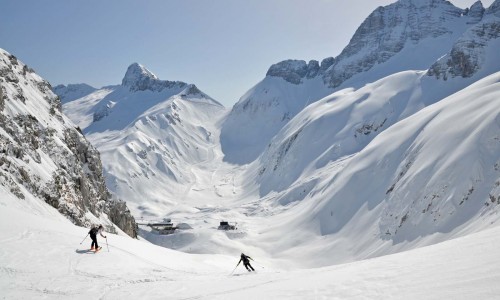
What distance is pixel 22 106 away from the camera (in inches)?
2078

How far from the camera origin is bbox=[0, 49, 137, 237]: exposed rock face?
42.8 metres

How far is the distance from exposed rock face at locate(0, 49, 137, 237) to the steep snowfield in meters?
16.4

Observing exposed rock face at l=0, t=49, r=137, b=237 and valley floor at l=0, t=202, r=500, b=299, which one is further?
exposed rock face at l=0, t=49, r=137, b=237

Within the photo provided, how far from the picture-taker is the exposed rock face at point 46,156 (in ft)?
141

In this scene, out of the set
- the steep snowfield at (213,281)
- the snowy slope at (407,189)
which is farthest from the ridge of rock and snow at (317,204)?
the snowy slope at (407,189)

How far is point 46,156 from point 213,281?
38.5 meters

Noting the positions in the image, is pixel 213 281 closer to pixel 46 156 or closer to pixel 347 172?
pixel 46 156

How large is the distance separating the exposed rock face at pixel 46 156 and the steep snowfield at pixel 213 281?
1641 cm

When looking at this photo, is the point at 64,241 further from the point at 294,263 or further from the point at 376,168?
the point at 376,168

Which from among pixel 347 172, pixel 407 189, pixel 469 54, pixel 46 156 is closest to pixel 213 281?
pixel 46 156

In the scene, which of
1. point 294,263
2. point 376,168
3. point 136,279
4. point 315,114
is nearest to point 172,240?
point 294,263

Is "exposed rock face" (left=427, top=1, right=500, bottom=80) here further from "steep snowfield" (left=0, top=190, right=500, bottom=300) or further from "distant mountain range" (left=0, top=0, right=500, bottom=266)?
"steep snowfield" (left=0, top=190, right=500, bottom=300)

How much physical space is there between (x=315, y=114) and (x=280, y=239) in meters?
90.4

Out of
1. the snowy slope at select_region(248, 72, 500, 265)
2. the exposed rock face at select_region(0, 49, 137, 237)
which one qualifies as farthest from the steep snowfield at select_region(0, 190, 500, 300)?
the snowy slope at select_region(248, 72, 500, 265)
